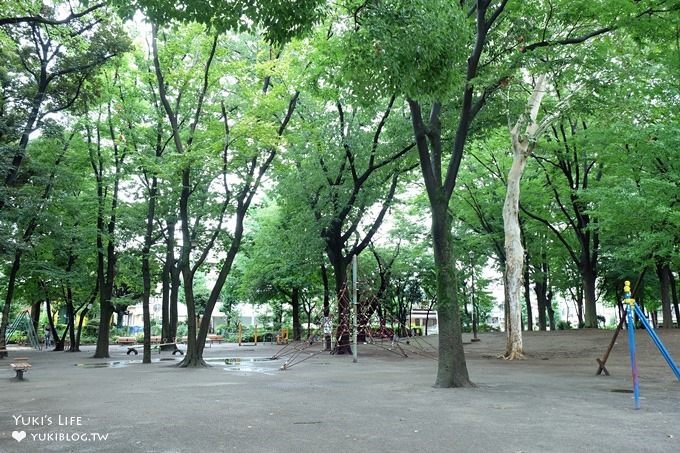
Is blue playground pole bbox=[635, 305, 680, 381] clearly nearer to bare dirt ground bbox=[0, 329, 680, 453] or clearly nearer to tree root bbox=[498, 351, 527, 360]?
bare dirt ground bbox=[0, 329, 680, 453]

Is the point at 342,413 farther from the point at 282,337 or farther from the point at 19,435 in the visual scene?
the point at 282,337

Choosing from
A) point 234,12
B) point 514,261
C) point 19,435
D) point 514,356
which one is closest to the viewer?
point 19,435

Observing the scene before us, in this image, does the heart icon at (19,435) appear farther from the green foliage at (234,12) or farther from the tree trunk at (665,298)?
the tree trunk at (665,298)

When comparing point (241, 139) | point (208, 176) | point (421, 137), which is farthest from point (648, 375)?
point (208, 176)

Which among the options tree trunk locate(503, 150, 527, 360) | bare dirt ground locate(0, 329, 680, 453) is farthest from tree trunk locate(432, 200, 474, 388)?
tree trunk locate(503, 150, 527, 360)

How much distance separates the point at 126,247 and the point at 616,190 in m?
19.6

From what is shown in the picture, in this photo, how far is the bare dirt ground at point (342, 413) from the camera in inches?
229

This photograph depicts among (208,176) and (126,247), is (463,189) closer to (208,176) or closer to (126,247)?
(208,176)

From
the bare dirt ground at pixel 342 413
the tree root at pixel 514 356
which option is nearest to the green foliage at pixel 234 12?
the bare dirt ground at pixel 342 413

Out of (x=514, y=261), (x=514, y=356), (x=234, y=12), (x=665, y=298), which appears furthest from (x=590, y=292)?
(x=234, y=12)

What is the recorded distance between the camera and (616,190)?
17250 mm

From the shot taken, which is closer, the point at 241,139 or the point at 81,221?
the point at 241,139

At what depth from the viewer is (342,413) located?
7844mm

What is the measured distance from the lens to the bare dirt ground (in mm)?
5812
